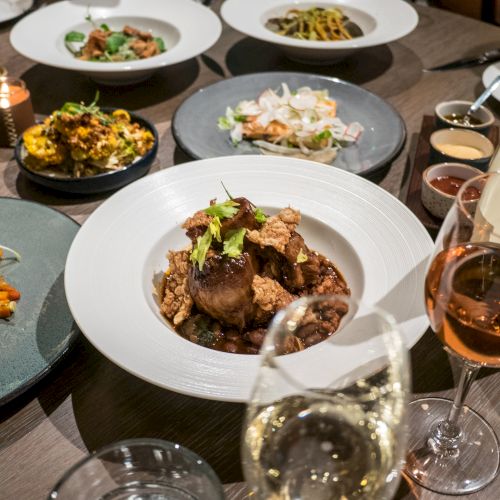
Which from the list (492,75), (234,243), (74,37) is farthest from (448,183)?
(74,37)

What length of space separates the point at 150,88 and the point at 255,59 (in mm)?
667

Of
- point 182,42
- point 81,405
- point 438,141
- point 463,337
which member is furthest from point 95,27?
point 463,337

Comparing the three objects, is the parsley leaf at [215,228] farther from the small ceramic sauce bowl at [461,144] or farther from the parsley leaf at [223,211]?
the small ceramic sauce bowl at [461,144]

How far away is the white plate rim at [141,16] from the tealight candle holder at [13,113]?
11.5 inches

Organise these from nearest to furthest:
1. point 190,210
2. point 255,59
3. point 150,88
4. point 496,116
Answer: point 190,210
point 496,116
point 150,88
point 255,59

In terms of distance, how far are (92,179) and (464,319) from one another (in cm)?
141

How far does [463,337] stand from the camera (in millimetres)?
1098

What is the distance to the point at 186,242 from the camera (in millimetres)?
1868

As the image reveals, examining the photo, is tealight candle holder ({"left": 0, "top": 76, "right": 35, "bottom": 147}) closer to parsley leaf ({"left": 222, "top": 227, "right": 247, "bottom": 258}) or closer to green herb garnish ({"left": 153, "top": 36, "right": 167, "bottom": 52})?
green herb garnish ({"left": 153, "top": 36, "right": 167, "bottom": 52})

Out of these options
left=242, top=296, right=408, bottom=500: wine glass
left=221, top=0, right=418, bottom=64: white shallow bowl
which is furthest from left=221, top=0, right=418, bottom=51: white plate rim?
left=242, top=296, right=408, bottom=500: wine glass

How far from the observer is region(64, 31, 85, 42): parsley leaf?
306 cm

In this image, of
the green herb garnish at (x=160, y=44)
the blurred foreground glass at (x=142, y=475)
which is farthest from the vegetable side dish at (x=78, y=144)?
the blurred foreground glass at (x=142, y=475)

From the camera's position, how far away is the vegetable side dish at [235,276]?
1.54 m

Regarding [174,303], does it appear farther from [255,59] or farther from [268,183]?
[255,59]
